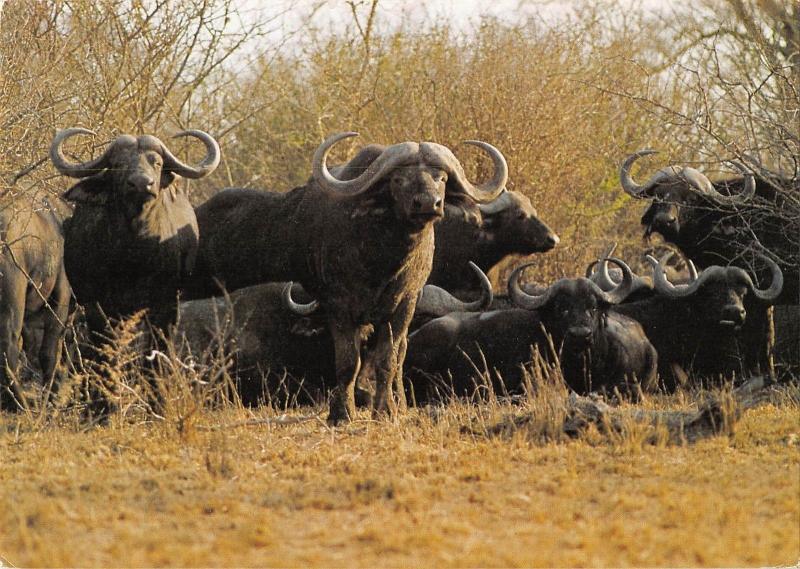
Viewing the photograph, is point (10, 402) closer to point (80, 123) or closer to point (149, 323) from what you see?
point (149, 323)

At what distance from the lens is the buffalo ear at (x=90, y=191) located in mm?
9164

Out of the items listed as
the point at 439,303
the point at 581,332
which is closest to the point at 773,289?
the point at 581,332

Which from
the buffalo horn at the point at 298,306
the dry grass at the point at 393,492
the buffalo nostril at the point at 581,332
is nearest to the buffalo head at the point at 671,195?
the buffalo nostril at the point at 581,332

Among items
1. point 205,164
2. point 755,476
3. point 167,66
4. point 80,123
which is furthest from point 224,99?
point 755,476

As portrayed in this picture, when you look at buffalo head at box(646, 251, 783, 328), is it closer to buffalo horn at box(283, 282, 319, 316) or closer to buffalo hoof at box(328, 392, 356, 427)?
buffalo horn at box(283, 282, 319, 316)

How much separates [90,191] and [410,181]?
254 centimetres

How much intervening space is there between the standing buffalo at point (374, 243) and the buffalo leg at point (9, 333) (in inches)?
94.1

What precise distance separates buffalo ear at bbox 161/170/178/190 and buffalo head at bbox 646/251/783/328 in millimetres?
4726

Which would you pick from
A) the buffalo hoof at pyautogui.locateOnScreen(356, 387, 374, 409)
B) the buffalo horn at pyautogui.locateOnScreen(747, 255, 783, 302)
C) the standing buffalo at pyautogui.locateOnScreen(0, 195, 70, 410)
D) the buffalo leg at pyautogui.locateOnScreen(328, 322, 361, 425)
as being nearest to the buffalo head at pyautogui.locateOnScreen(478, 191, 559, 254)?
the buffalo horn at pyautogui.locateOnScreen(747, 255, 783, 302)

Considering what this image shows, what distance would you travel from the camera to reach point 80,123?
1195 centimetres

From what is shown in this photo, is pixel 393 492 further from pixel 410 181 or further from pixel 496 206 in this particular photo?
pixel 496 206

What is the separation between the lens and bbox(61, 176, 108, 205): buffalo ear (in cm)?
916

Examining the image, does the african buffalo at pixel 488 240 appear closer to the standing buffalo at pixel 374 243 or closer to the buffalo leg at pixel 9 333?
the standing buffalo at pixel 374 243

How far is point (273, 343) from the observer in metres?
10.8
